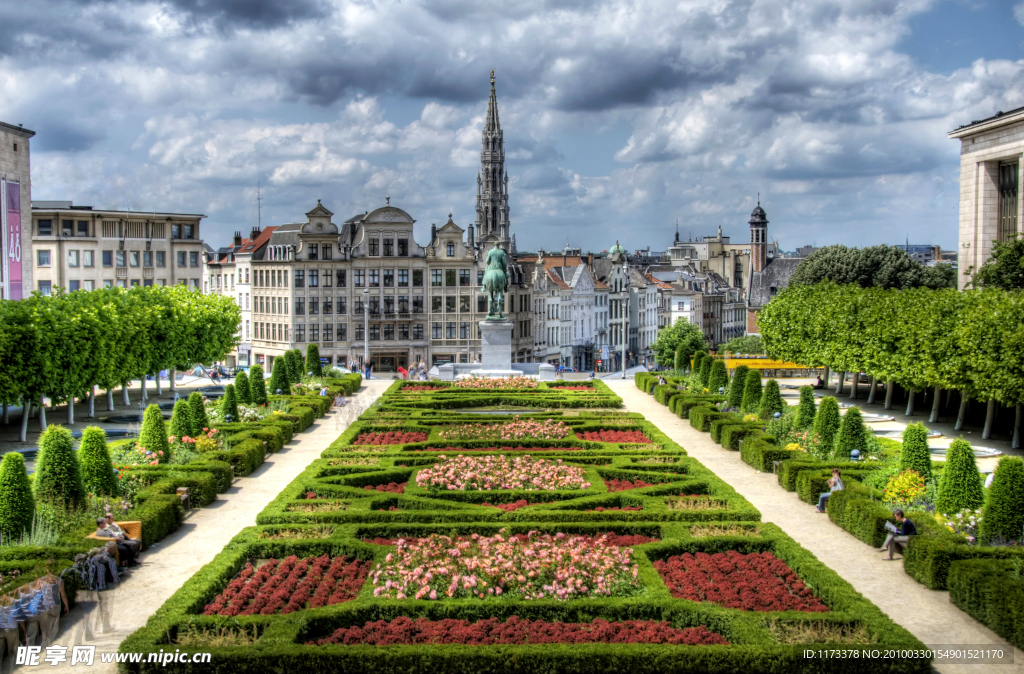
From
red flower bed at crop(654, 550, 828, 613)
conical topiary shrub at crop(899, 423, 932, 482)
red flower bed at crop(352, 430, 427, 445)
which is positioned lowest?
red flower bed at crop(654, 550, 828, 613)

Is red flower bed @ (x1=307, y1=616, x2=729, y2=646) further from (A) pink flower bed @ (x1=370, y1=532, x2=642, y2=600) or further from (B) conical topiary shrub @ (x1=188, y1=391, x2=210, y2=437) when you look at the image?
(B) conical topiary shrub @ (x1=188, y1=391, x2=210, y2=437)

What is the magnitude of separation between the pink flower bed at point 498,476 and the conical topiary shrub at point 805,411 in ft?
41.1

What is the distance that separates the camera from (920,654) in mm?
15906

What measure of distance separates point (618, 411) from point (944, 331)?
15.1m

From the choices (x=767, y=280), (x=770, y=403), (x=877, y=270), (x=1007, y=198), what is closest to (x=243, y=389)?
(x=770, y=403)

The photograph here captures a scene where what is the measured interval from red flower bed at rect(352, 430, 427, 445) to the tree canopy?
57.7 meters

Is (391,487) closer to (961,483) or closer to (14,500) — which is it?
(14,500)

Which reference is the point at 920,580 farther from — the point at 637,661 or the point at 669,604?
the point at 637,661

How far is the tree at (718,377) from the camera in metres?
54.4

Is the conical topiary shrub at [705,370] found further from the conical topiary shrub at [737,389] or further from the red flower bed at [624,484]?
the red flower bed at [624,484]

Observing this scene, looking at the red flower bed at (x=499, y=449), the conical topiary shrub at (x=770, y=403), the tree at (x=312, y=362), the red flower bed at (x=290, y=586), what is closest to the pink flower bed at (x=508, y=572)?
the red flower bed at (x=290, y=586)

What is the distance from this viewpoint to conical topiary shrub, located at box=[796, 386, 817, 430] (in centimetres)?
3901

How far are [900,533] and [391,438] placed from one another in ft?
69.7

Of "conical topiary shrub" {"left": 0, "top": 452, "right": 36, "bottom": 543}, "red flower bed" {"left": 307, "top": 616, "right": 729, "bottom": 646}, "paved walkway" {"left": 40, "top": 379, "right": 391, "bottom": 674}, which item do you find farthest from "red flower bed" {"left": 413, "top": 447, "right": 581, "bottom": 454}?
"red flower bed" {"left": 307, "top": 616, "right": 729, "bottom": 646}
